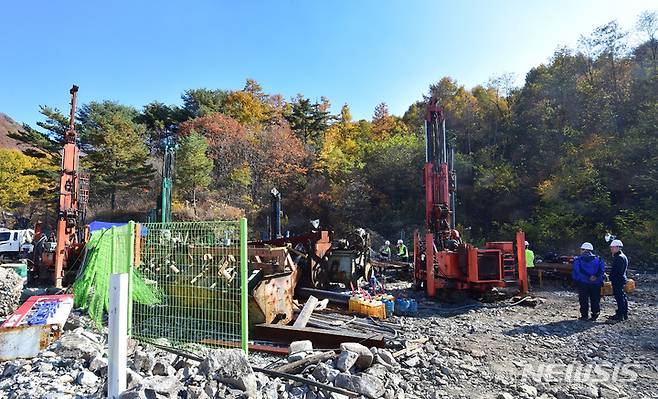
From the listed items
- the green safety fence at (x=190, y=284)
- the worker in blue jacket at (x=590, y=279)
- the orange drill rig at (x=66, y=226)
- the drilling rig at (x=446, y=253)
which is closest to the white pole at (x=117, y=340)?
the green safety fence at (x=190, y=284)

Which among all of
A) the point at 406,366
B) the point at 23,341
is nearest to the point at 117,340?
the point at 23,341

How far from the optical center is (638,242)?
761 inches

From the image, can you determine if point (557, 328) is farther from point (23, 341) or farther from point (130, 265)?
point (23, 341)

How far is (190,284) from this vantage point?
6.05 metres

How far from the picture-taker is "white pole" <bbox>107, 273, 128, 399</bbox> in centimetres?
333

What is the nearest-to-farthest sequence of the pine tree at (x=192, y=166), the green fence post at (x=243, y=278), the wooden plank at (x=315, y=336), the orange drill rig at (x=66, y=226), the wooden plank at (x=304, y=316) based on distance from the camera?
the green fence post at (x=243, y=278)
the wooden plank at (x=315, y=336)
the wooden plank at (x=304, y=316)
the orange drill rig at (x=66, y=226)
the pine tree at (x=192, y=166)

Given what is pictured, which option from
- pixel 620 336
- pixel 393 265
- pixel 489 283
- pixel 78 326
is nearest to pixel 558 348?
pixel 620 336

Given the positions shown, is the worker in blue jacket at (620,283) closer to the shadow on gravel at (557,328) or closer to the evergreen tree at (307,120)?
the shadow on gravel at (557,328)

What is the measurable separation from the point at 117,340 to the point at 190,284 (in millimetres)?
2745

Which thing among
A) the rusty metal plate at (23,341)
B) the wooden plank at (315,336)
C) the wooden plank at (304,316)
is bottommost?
the wooden plank at (315,336)

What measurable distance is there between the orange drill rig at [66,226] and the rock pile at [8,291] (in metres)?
4.42

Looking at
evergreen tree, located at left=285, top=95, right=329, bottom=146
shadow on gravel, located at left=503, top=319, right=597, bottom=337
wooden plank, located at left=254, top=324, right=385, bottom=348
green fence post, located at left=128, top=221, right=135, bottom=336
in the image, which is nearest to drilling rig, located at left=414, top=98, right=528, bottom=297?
shadow on gravel, located at left=503, top=319, right=597, bottom=337

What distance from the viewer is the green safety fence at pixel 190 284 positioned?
5.42 m

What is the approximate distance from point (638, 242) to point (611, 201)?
4.67m
